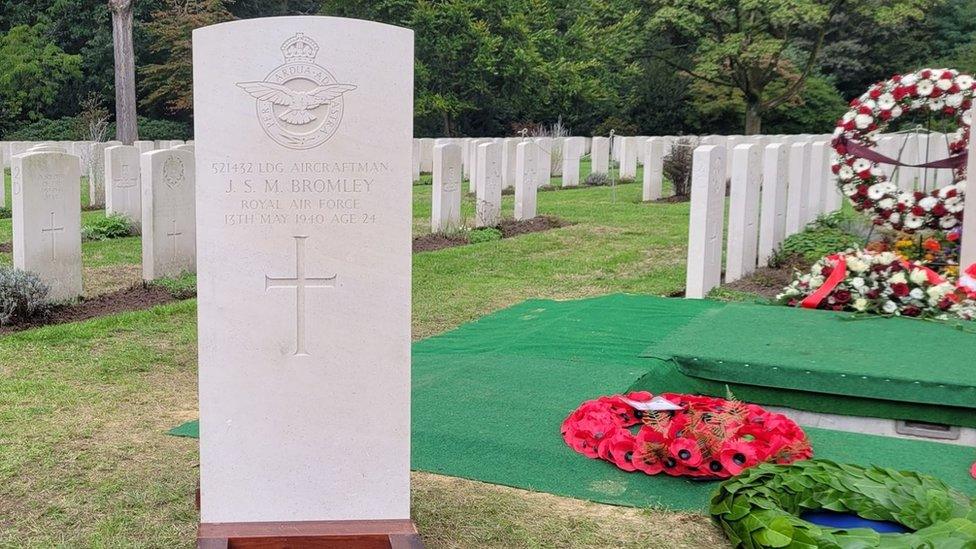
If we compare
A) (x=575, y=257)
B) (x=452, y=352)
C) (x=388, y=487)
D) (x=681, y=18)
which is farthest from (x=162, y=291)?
(x=681, y=18)

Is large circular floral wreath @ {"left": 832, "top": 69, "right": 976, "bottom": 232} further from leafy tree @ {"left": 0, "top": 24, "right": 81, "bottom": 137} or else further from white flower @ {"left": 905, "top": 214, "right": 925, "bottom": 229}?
leafy tree @ {"left": 0, "top": 24, "right": 81, "bottom": 137}

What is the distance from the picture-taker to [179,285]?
9.44m

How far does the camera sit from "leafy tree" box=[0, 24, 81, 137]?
3259cm

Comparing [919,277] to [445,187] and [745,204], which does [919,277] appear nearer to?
[745,204]

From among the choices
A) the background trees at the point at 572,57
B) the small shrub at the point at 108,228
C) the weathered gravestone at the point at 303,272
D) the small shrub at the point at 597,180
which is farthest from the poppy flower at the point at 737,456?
the background trees at the point at 572,57

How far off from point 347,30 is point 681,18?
3091cm

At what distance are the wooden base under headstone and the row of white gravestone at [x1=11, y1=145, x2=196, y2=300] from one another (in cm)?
563

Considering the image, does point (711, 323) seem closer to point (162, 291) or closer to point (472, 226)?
point (162, 291)

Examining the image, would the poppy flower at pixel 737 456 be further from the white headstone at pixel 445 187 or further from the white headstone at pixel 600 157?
the white headstone at pixel 600 157

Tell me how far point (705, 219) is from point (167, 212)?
4908 mm

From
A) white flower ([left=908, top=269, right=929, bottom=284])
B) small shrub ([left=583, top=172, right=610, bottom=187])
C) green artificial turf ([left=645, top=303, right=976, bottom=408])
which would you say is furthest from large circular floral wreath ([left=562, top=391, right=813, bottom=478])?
small shrub ([left=583, top=172, right=610, bottom=187])

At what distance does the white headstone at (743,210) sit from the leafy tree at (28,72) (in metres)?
28.9

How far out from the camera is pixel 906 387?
527cm

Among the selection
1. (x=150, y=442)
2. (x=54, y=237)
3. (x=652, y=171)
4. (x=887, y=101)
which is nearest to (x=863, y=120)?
(x=887, y=101)
